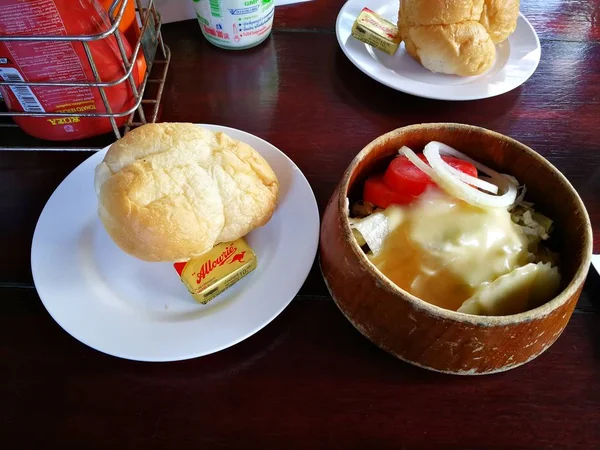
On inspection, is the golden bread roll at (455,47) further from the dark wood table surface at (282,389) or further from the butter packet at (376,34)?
the dark wood table surface at (282,389)

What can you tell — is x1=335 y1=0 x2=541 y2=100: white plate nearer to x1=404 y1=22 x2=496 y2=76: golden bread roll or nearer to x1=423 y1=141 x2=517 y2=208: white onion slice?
x1=404 y1=22 x2=496 y2=76: golden bread roll

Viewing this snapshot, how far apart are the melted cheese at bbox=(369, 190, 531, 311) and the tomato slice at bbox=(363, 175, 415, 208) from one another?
0.05 feet

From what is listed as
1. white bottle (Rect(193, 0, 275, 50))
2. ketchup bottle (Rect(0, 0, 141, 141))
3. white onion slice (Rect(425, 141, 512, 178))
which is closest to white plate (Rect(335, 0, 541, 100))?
white bottle (Rect(193, 0, 275, 50))

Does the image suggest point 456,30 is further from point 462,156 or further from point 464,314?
point 464,314

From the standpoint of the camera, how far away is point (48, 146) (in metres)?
0.73

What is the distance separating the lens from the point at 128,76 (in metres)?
0.66

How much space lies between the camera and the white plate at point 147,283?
1.67 feet

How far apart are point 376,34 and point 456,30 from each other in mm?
123

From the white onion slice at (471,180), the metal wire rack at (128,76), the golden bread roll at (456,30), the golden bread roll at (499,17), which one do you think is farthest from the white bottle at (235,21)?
the white onion slice at (471,180)

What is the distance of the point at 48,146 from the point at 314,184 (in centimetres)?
38

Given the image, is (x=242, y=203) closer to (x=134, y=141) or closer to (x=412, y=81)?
Result: (x=134, y=141)

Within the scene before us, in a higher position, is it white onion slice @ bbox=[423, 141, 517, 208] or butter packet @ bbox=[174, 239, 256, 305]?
white onion slice @ bbox=[423, 141, 517, 208]

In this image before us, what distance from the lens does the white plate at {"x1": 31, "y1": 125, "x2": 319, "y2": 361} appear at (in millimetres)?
510

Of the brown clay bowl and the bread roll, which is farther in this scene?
the bread roll
